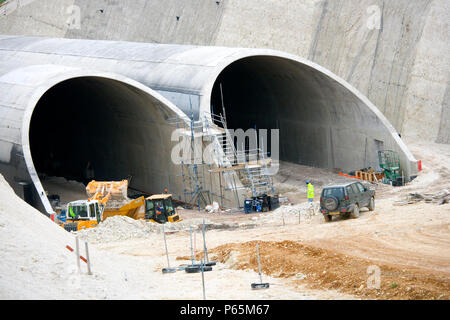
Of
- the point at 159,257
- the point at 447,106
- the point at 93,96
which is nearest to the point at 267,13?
the point at 447,106

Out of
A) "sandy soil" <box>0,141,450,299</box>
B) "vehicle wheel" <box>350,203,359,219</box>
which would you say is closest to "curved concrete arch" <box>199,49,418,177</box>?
"sandy soil" <box>0,141,450,299</box>

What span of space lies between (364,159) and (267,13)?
67.4 feet

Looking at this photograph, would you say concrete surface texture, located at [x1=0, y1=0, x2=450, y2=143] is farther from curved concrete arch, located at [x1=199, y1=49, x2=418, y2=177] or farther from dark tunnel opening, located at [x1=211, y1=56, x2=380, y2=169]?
curved concrete arch, located at [x1=199, y1=49, x2=418, y2=177]

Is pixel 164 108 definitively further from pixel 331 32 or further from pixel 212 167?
pixel 331 32

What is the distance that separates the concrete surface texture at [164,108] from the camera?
3077 cm

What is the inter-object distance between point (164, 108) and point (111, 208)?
6.32 m

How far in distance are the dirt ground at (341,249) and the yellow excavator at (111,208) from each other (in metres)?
1.11

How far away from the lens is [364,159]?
3244 centimetres

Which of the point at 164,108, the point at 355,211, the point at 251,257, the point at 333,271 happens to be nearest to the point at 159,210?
the point at 164,108

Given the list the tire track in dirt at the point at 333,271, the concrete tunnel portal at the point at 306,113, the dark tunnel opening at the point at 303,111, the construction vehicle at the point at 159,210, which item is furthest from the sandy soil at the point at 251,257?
the dark tunnel opening at the point at 303,111

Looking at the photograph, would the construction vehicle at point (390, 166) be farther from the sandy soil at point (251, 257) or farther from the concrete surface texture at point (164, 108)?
the sandy soil at point (251, 257)

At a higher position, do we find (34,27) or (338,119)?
(34,27)

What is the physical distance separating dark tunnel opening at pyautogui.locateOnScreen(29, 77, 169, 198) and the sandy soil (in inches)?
362
